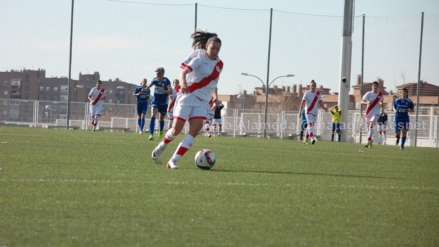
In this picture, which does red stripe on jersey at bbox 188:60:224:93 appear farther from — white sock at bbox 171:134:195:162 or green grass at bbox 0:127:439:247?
green grass at bbox 0:127:439:247

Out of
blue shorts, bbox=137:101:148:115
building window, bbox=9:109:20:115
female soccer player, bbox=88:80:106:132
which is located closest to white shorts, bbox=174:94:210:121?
blue shorts, bbox=137:101:148:115

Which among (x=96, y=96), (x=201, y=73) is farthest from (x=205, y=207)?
→ (x=96, y=96)

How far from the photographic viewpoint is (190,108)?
11.0m

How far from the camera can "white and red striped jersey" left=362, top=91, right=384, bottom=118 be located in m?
25.6

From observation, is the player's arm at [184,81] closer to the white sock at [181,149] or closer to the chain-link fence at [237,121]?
the white sock at [181,149]

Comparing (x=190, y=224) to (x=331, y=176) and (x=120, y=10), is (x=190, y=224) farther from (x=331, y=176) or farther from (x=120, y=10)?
(x=120, y=10)

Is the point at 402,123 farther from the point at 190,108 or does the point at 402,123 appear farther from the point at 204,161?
the point at 204,161

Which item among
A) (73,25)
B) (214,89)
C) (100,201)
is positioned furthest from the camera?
(73,25)

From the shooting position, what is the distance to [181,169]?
1055 cm

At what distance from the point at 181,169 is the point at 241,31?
26004 mm

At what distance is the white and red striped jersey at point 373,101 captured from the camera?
25.6m

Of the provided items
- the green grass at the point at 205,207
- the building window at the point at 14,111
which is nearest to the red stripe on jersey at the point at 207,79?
the green grass at the point at 205,207

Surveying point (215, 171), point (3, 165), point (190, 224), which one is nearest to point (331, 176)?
point (215, 171)

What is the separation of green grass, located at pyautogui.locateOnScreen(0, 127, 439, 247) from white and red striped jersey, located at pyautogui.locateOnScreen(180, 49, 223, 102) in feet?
3.59
